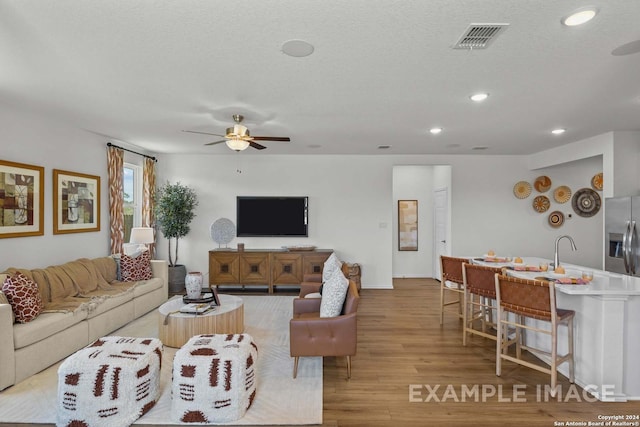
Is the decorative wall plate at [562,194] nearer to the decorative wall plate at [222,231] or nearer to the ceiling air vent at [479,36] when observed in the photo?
the ceiling air vent at [479,36]

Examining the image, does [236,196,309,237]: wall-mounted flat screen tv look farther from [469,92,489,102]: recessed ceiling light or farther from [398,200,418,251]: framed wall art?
[469,92,489,102]: recessed ceiling light

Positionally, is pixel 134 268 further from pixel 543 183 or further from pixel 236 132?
pixel 543 183

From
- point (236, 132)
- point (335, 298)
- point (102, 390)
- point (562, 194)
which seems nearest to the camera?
point (102, 390)

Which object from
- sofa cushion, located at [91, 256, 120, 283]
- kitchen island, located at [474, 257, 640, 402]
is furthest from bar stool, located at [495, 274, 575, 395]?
sofa cushion, located at [91, 256, 120, 283]

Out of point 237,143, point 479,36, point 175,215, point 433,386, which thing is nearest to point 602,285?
point 433,386

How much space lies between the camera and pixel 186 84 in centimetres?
315

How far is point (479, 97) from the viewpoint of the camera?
348 cm

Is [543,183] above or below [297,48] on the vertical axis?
below

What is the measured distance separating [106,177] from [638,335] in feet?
22.3

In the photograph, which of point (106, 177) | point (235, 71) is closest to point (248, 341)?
point (235, 71)

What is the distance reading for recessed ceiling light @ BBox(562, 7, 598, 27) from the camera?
1.98 m

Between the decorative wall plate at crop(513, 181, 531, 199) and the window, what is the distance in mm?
7426

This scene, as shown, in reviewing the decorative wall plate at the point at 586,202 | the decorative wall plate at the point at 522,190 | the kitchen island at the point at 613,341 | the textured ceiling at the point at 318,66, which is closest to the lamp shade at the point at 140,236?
the textured ceiling at the point at 318,66

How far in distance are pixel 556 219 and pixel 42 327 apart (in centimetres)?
815
